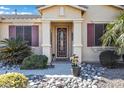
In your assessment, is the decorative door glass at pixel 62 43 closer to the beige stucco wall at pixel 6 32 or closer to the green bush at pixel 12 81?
the beige stucco wall at pixel 6 32

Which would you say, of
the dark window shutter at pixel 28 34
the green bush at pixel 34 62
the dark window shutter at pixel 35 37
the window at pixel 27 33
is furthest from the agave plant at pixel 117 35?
the dark window shutter at pixel 28 34

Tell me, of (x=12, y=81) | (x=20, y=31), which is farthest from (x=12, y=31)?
(x=12, y=81)

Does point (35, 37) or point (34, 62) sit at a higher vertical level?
point (35, 37)

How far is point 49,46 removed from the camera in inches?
797

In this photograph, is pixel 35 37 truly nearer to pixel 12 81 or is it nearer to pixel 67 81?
pixel 67 81

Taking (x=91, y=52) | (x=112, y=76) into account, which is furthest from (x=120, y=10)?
(x=112, y=76)

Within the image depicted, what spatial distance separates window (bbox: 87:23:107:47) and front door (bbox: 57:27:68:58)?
85.2 inches

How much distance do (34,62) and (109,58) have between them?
4.66 meters

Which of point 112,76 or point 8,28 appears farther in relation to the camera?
point 8,28

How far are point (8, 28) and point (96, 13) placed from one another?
626cm

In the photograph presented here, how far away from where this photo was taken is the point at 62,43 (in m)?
22.8

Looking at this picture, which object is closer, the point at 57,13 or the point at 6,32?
the point at 57,13

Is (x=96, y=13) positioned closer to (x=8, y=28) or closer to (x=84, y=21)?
(x=84, y=21)
